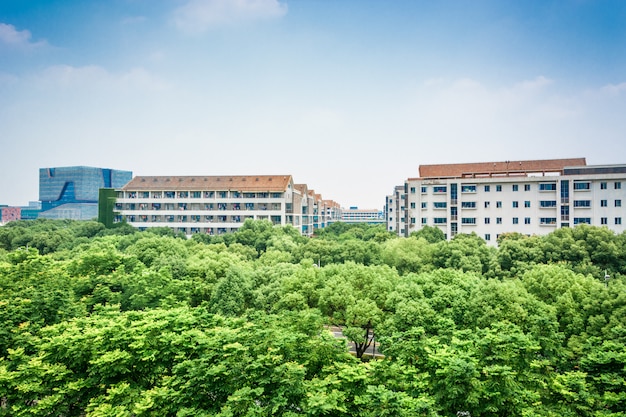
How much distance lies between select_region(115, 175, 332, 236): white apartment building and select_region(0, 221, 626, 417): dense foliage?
3435 cm

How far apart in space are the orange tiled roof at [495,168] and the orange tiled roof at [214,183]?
21.8 m

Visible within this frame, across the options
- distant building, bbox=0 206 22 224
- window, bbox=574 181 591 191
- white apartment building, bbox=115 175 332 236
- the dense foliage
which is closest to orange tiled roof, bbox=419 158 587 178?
window, bbox=574 181 591 191

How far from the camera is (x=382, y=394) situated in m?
9.49

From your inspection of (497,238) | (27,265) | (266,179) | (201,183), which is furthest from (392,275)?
(201,183)

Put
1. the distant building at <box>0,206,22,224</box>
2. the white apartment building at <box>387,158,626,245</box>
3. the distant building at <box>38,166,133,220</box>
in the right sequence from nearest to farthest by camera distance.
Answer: the white apartment building at <box>387,158,626,245</box> < the distant building at <box>38,166,133,220</box> < the distant building at <box>0,206,22,224</box>

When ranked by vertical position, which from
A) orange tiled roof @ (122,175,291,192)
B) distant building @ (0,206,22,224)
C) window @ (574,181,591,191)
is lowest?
distant building @ (0,206,22,224)

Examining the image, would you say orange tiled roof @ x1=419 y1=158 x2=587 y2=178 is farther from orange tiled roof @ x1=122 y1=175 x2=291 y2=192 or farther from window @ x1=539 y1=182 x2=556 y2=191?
orange tiled roof @ x1=122 y1=175 x2=291 y2=192

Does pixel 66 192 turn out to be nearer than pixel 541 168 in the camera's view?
No

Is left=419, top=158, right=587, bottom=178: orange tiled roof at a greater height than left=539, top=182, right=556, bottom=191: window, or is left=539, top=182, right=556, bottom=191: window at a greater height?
left=419, top=158, right=587, bottom=178: orange tiled roof

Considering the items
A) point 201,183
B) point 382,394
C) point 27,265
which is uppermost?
point 201,183

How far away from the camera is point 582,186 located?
4247 centimetres

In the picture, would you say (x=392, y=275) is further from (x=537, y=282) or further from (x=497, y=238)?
(x=497, y=238)

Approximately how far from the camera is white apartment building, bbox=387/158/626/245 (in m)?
41.8

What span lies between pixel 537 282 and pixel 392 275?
733cm
